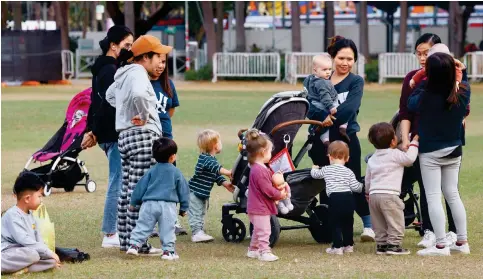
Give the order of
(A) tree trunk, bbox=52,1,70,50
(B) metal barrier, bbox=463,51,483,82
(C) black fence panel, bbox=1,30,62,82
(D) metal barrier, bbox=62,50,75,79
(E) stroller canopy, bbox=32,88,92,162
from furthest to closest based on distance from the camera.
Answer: (A) tree trunk, bbox=52,1,70,50, (D) metal barrier, bbox=62,50,75,79, (C) black fence panel, bbox=1,30,62,82, (B) metal barrier, bbox=463,51,483,82, (E) stroller canopy, bbox=32,88,92,162

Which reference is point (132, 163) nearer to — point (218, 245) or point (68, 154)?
point (218, 245)

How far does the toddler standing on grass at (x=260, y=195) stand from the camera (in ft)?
28.7

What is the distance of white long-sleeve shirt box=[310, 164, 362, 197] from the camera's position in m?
8.99

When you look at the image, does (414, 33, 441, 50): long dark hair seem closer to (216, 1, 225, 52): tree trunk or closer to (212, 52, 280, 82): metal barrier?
(212, 52, 280, 82): metal barrier

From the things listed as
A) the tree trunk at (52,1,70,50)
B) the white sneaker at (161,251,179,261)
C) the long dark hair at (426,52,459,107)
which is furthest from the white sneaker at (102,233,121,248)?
the tree trunk at (52,1,70,50)

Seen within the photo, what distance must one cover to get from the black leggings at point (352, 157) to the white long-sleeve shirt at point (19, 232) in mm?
2680

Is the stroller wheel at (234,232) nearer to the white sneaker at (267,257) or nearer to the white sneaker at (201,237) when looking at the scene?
the white sneaker at (201,237)

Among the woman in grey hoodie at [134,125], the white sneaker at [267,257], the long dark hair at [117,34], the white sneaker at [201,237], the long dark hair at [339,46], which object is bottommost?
A: the white sneaker at [201,237]

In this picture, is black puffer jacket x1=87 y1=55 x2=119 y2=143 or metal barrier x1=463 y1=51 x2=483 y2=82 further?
metal barrier x1=463 y1=51 x2=483 y2=82

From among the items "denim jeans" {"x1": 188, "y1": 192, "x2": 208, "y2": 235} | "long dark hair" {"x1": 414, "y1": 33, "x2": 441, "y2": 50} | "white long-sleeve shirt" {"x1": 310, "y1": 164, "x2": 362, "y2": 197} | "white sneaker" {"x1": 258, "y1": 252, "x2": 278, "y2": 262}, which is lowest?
"white sneaker" {"x1": 258, "y1": 252, "x2": 278, "y2": 262}

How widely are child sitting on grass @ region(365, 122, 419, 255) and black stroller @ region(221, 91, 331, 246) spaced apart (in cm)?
58

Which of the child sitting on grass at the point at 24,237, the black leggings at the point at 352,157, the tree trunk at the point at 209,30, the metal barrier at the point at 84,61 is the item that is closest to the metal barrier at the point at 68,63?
the metal barrier at the point at 84,61

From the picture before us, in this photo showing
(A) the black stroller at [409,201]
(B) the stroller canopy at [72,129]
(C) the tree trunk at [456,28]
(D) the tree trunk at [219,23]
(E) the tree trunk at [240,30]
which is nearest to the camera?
(A) the black stroller at [409,201]

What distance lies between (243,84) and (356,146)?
3122 cm
